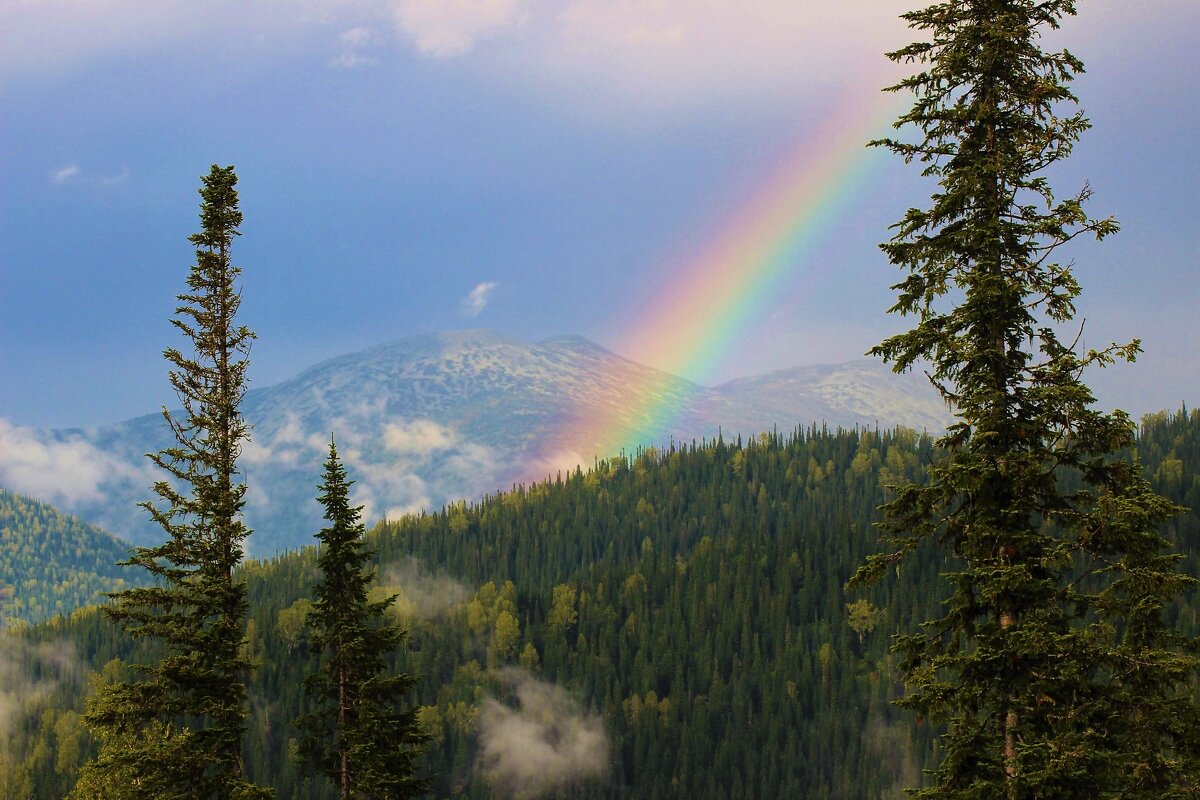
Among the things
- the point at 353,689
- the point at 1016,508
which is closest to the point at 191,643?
the point at 353,689

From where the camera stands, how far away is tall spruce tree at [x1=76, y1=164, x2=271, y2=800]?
35656 millimetres

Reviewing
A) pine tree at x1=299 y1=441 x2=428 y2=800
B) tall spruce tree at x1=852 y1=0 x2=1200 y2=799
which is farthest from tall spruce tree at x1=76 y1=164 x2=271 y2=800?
tall spruce tree at x1=852 y1=0 x2=1200 y2=799

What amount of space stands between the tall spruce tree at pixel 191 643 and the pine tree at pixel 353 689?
10.3ft

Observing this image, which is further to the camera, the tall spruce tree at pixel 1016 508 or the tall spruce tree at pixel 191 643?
the tall spruce tree at pixel 191 643

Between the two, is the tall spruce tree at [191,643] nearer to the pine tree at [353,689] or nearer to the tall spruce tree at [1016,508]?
the pine tree at [353,689]

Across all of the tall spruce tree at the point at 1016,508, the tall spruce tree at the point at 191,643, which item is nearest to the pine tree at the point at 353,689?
the tall spruce tree at the point at 191,643

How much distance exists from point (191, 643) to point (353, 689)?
6.13 metres

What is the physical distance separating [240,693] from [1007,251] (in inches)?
1058

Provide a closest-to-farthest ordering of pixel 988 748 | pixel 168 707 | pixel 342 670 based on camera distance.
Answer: pixel 988 748, pixel 168 707, pixel 342 670

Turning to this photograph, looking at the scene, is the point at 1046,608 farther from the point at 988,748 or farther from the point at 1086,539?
the point at 988,748

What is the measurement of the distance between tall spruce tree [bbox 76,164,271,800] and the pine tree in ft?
10.3

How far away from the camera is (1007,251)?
24.8m

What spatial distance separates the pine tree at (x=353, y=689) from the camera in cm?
3866

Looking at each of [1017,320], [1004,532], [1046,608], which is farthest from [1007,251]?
[1046,608]
